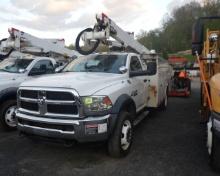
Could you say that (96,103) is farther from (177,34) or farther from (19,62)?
(177,34)

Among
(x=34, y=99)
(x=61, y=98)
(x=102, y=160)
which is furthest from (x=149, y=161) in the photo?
(x=34, y=99)

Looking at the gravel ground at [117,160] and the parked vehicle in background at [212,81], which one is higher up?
the parked vehicle in background at [212,81]

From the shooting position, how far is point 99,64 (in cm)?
633

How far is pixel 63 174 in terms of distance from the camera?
4.62 m

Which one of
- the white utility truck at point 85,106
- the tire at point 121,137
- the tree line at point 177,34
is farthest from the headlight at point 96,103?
the tree line at point 177,34

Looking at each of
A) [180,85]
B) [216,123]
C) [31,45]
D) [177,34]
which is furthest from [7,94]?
[177,34]

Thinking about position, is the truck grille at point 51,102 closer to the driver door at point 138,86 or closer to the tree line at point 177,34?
the driver door at point 138,86

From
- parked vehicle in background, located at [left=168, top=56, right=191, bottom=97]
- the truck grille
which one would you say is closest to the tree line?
parked vehicle in background, located at [left=168, top=56, right=191, bottom=97]

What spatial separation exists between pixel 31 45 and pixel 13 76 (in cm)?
354

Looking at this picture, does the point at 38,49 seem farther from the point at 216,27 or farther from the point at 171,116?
the point at 216,27

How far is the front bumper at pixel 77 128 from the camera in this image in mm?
4621

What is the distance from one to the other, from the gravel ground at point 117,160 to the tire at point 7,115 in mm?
189

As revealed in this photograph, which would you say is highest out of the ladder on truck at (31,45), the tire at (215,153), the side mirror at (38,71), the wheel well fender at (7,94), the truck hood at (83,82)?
the ladder on truck at (31,45)

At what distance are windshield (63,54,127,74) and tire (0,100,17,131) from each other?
1.57m
